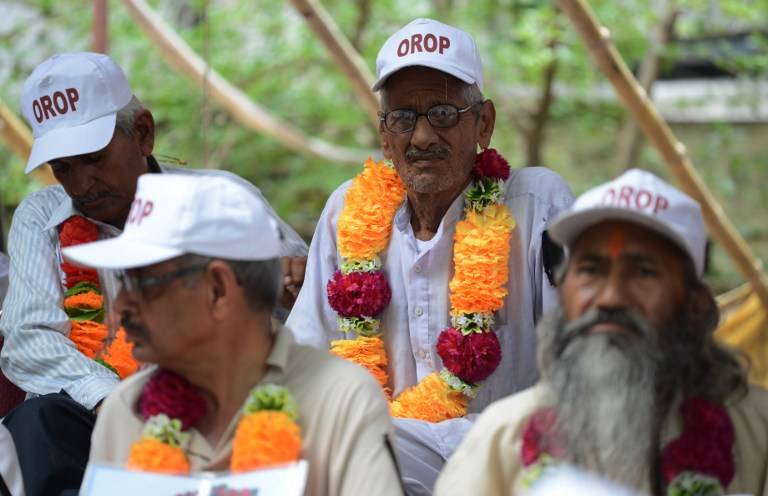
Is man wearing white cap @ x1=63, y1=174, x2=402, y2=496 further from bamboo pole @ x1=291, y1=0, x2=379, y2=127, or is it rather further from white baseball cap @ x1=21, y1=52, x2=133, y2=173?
bamboo pole @ x1=291, y1=0, x2=379, y2=127

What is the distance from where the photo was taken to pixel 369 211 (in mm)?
4340

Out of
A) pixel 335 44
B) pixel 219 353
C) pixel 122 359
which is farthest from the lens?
pixel 335 44

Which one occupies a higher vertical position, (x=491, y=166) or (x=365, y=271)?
(x=491, y=166)

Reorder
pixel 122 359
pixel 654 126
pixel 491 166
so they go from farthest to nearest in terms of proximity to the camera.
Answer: pixel 654 126, pixel 122 359, pixel 491 166

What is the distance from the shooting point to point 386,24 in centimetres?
1134

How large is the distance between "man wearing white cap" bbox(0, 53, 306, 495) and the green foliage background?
5734mm

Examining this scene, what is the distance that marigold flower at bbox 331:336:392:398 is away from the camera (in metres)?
4.21

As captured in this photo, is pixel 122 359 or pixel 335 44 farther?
pixel 335 44

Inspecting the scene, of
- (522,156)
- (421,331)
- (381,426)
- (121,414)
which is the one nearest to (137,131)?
(421,331)

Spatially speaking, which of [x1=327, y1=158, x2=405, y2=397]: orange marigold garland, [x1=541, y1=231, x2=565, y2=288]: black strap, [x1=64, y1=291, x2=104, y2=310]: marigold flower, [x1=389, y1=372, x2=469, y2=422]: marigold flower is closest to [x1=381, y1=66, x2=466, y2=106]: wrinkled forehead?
[x1=327, y1=158, x2=405, y2=397]: orange marigold garland

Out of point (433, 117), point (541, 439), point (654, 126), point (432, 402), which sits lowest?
point (432, 402)

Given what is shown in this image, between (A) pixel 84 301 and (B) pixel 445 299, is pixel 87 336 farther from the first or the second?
(B) pixel 445 299

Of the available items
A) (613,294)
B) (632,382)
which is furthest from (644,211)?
(632,382)

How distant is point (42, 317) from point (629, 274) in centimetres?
231
